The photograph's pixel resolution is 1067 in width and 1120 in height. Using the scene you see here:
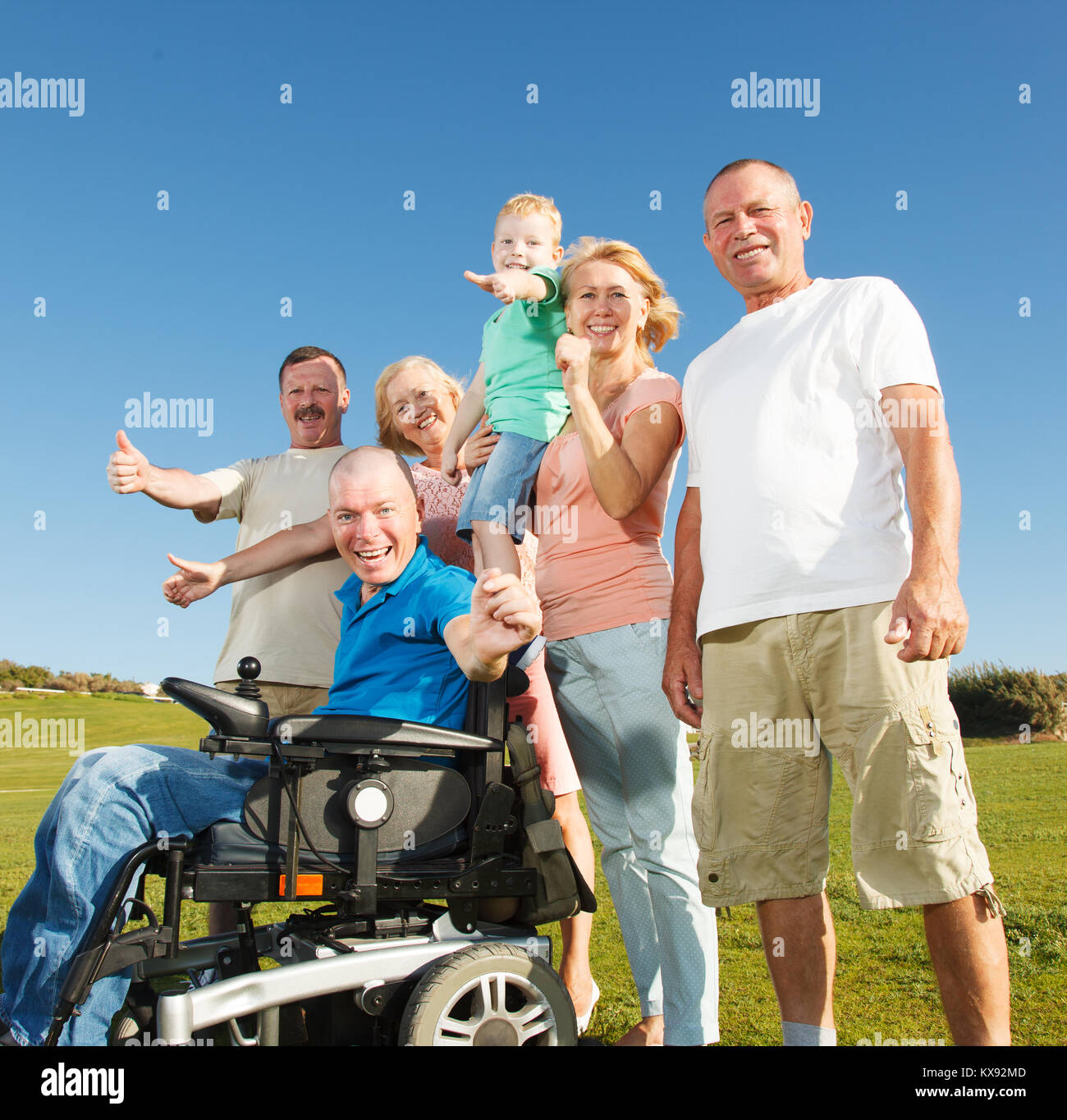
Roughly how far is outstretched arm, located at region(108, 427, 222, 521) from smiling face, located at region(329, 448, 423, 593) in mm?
822

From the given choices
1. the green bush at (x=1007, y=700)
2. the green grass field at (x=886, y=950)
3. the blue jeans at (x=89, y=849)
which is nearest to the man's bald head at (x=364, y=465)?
the blue jeans at (x=89, y=849)

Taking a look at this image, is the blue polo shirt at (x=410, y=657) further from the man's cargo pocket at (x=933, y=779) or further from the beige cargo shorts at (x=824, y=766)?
the man's cargo pocket at (x=933, y=779)

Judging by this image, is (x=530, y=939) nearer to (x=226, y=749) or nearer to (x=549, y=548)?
(x=226, y=749)

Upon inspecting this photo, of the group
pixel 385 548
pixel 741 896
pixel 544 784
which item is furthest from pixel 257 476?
pixel 741 896

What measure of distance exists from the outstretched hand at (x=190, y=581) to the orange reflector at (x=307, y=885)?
1.33 metres

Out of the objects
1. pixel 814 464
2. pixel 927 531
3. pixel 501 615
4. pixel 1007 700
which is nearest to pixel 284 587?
pixel 501 615

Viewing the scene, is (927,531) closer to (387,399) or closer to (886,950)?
(387,399)

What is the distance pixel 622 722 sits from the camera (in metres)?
2.67

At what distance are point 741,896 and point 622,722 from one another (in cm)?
58

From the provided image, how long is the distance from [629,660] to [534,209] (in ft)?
6.59

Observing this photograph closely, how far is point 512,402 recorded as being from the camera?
3.29 metres

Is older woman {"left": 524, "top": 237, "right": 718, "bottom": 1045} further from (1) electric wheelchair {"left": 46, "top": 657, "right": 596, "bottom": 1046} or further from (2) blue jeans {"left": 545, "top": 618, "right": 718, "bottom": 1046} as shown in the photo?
(1) electric wheelchair {"left": 46, "top": 657, "right": 596, "bottom": 1046}

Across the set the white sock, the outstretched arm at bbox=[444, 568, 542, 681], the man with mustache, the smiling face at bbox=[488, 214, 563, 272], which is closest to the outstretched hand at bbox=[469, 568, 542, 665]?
the outstretched arm at bbox=[444, 568, 542, 681]

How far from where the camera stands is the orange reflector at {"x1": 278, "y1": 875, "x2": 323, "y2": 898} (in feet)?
6.87
